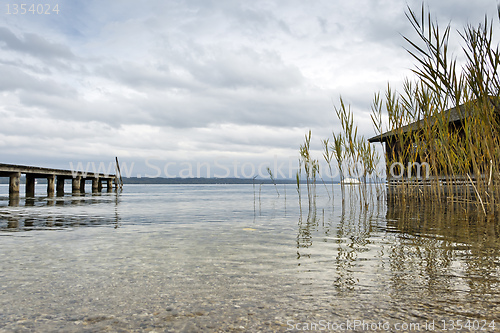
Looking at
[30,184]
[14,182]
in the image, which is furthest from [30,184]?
[14,182]

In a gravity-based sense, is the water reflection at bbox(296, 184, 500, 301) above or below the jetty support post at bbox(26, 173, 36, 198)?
below

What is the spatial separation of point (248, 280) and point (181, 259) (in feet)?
2.66

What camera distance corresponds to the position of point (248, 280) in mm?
2037

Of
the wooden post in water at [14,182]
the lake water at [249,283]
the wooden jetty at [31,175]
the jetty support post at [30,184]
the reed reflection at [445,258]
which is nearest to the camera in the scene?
the lake water at [249,283]

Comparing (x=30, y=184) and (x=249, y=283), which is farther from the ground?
(x=30, y=184)

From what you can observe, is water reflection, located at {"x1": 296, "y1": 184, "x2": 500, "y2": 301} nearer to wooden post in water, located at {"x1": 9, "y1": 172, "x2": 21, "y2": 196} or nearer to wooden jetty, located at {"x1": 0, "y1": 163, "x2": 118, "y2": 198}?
wooden jetty, located at {"x1": 0, "y1": 163, "x2": 118, "y2": 198}

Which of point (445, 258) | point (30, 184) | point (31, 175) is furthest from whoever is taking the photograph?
point (30, 184)

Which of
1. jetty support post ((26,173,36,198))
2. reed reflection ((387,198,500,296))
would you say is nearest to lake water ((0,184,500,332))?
reed reflection ((387,198,500,296))

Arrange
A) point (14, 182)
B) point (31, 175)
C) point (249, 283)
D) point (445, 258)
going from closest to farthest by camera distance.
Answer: point (249, 283)
point (445, 258)
point (14, 182)
point (31, 175)

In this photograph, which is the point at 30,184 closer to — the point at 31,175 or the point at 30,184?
the point at 30,184

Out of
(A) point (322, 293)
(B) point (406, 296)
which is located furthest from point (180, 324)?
(B) point (406, 296)

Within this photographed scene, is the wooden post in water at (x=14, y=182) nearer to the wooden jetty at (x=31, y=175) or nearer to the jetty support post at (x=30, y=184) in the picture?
the wooden jetty at (x=31, y=175)

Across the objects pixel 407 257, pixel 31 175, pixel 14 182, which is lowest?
pixel 407 257

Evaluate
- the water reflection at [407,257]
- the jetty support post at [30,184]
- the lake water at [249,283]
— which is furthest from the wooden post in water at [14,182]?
the water reflection at [407,257]
